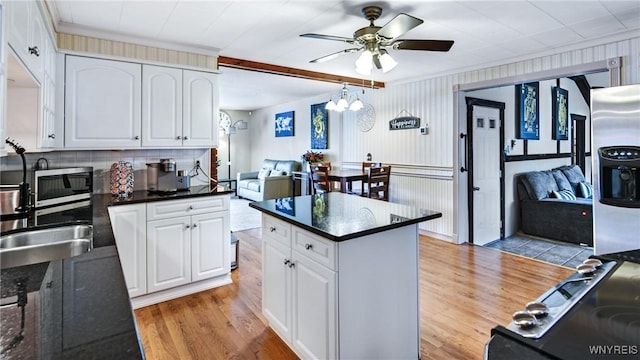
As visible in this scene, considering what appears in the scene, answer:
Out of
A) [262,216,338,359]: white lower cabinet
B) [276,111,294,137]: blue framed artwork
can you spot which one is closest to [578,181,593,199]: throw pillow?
[276,111,294,137]: blue framed artwork

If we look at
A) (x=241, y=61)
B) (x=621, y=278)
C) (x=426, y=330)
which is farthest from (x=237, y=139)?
(x=621, y=278)

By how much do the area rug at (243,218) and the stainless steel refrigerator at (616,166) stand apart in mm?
4343

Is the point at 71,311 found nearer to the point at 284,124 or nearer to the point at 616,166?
the point at 616,166

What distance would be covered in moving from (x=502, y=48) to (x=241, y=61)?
2854 millimetres

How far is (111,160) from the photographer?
3.19m

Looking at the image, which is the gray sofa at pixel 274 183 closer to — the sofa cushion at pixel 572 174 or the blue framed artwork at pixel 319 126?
the blue framed artwork at pixel 319 126

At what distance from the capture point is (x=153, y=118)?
3.15 metres

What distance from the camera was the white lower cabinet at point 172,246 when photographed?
2752 mm

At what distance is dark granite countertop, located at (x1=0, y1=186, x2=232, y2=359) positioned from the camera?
735mm

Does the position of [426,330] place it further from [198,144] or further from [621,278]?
[198,144]

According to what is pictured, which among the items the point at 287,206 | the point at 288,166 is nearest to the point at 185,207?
the point at 287,206

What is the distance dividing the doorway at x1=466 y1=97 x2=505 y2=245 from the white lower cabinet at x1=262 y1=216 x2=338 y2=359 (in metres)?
3.29

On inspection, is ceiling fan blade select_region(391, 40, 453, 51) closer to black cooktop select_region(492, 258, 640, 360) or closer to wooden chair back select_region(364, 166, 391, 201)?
black cooktop select_region(492, 258, 640, 360)

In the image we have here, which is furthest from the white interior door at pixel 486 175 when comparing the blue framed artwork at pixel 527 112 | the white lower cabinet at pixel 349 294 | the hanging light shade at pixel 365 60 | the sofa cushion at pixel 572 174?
the white lower cabinet at pixel 349 294
